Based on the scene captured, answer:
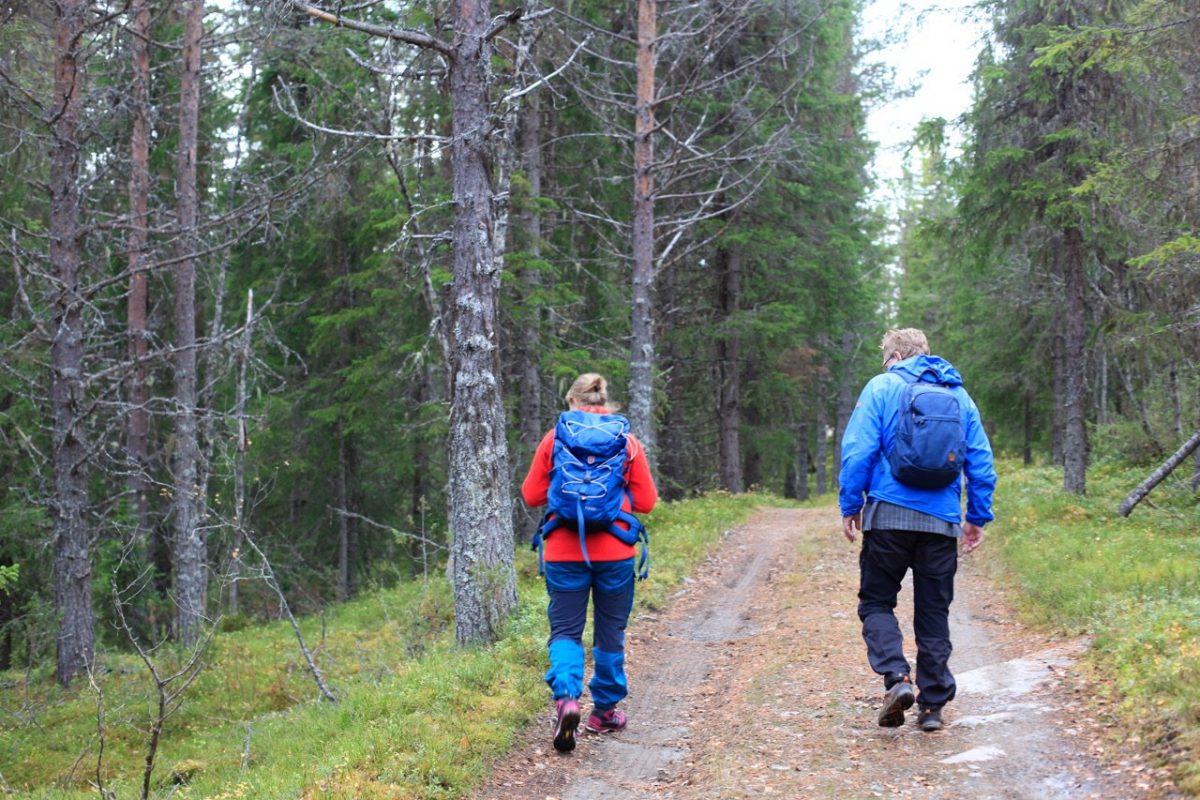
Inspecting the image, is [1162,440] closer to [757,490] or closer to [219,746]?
[757,490]

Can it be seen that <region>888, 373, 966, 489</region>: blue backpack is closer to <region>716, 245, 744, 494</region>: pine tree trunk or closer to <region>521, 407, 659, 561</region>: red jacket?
<region>521, 407, 659, 561</region>: red jacket

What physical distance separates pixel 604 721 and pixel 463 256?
11.7 feet

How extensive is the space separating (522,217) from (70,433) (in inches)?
277

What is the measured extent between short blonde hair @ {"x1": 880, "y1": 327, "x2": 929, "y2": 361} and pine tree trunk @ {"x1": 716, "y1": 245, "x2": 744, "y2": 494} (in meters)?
16.0

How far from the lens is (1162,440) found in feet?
63.0

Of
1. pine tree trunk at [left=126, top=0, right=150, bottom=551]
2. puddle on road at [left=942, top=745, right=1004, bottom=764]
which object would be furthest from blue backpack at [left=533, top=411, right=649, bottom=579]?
pine tree trunk at [left=126, top=0, right=150, bottom=551]

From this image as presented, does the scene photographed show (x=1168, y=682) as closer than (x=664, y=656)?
Yes

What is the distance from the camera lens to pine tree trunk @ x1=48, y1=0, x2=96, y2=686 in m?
12.2

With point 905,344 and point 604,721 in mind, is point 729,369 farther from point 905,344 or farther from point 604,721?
point 604,721

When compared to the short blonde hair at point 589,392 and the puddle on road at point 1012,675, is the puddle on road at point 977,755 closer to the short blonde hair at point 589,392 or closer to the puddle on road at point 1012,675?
the puddle on road at point 1012,675

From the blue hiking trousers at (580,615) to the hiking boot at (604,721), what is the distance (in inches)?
11.2

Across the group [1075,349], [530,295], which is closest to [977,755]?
[530,295]

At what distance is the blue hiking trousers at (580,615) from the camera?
5.73 metres

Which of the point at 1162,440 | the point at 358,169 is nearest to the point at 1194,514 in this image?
the point at 1162,440
